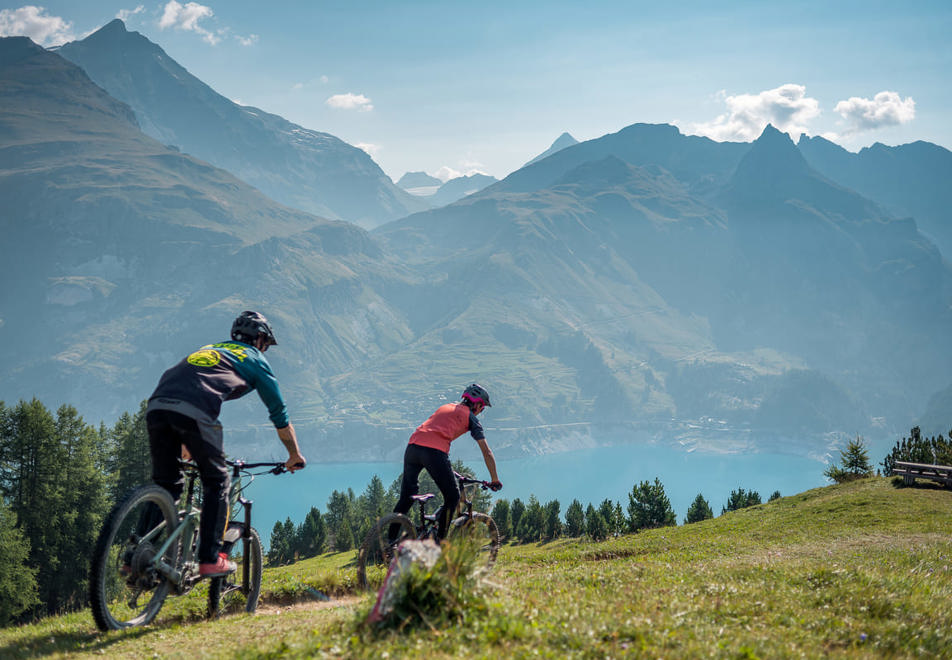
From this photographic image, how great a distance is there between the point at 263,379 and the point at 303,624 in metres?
2.91

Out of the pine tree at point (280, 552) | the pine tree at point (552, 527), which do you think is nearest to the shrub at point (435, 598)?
Result: the pine tree at point (552, 527)

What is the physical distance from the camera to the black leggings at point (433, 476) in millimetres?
9797

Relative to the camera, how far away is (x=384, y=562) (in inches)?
371

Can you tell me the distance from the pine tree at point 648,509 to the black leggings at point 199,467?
31.4m

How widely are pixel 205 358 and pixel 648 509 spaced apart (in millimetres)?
33332

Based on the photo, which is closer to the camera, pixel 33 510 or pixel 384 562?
pixel 384 562

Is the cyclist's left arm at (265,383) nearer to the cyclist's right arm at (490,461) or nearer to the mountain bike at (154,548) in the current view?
the mountain bike at (154,548)

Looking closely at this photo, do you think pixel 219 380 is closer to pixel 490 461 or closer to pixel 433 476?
pixel 433 476

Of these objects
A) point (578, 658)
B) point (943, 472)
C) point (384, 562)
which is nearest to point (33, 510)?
point (384, 562)

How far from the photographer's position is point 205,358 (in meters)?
7.14

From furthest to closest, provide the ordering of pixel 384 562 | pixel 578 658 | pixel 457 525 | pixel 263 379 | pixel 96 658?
pixel 457 525 < pixel 384 562 < pixel 263 379 < pixel 96 658 < pixel 578 658

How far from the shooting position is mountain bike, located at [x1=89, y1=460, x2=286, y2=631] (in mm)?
6492

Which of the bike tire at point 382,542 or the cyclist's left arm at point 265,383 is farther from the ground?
the cyclist's left arm at point 265,383

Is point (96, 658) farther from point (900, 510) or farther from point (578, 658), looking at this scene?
point (900, 510)
